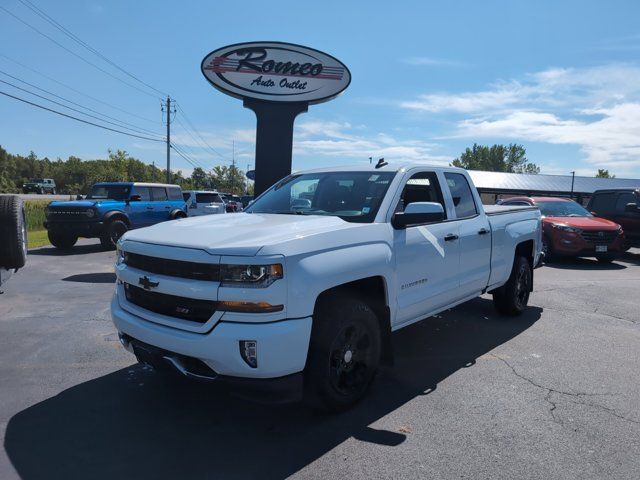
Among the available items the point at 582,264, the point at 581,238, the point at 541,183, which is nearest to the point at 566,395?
the point at 581,238

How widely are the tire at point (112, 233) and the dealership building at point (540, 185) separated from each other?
144ft

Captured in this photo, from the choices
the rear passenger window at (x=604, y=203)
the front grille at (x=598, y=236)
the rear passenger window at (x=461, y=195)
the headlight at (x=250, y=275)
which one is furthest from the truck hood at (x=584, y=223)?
the headlight at (x=250, y=275)

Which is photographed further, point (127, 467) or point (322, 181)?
point (322, 181)

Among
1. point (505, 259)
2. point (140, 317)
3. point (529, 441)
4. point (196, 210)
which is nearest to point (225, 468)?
point (140, 317)

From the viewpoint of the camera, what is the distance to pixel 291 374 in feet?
9.75

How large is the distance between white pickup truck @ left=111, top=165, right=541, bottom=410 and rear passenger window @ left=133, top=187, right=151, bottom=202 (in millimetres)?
10360

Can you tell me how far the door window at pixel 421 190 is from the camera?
4.46 metres

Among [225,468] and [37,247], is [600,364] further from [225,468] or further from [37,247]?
[37,247]

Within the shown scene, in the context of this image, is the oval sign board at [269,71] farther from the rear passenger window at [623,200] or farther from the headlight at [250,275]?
the headlight at [250,275]

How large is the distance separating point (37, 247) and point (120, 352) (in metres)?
10.7

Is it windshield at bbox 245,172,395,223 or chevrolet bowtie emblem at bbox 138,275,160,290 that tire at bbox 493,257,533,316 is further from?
chevrolet bowtie emblem at bbox 138,275,160,290

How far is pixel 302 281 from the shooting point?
9.73 feet

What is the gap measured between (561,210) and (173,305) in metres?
12.5

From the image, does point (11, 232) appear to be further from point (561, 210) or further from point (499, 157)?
point (499, 157)
